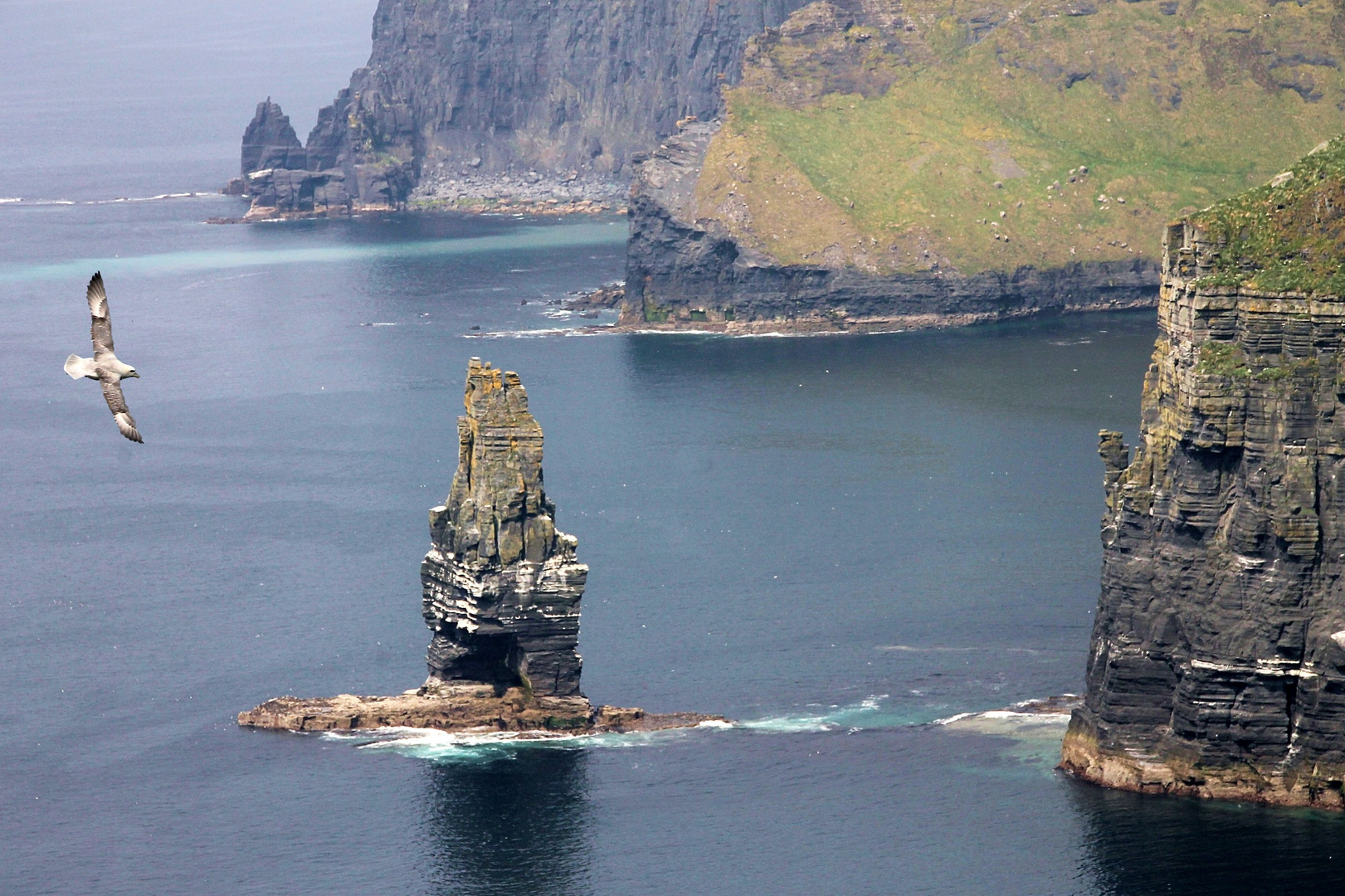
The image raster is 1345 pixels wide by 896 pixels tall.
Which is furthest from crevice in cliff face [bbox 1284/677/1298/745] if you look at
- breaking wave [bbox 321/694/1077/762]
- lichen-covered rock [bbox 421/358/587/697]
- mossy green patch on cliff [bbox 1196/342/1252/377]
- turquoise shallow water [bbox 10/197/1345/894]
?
lichen-covered rock [bbox 421/358/587/697]

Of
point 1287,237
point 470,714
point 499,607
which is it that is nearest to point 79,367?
point 499,607

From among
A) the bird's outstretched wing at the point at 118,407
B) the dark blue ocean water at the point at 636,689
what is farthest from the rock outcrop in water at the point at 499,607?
the bird's outstretched wing at the point at 118,407

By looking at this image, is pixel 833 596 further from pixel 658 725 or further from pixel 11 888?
pixel 11 888

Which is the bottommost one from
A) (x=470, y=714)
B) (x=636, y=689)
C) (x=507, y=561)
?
(x=636, y=689)

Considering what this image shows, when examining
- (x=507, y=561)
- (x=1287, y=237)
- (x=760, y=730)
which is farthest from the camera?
(x=760, y=730)

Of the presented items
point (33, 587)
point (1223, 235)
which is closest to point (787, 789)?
point (1223, 235)

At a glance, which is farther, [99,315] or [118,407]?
[118,407]

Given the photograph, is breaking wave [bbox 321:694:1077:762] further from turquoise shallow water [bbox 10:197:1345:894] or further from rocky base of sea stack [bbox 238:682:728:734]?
rocky base of sea stack [bbox 238:682:728:734]

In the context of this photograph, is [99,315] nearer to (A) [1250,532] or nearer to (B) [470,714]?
(B) [470,714]
